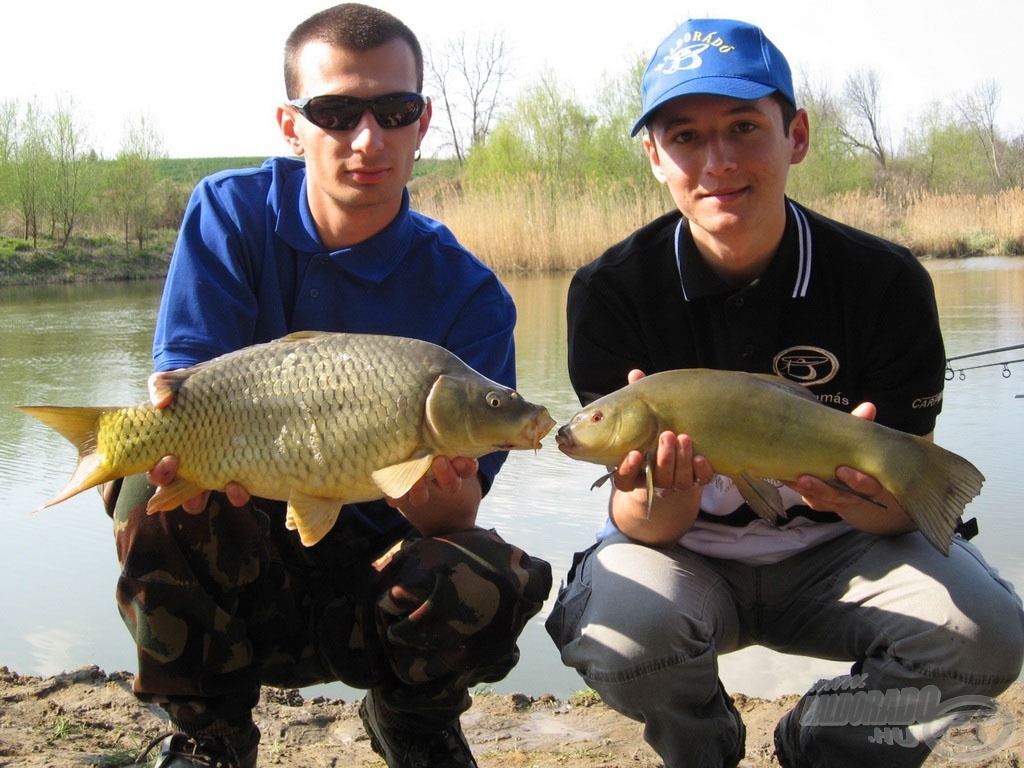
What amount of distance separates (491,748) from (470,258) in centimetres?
86

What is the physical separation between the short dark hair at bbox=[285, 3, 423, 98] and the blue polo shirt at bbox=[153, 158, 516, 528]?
245mm

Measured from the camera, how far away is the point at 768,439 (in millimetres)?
1466

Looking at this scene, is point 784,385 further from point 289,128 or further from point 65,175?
point 65,175

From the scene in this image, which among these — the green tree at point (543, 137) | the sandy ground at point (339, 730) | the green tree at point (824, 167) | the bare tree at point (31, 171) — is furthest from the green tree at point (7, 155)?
the sandy ground at point (339, 730)

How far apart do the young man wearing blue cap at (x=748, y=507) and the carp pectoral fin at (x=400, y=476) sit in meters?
0.31

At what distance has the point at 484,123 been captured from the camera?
32.2m

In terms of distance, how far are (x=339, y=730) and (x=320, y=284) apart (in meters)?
0.79

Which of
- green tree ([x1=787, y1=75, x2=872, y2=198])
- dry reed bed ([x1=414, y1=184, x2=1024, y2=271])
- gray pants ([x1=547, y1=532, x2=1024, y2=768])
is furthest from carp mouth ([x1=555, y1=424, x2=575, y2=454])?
green tree ([x1=787, y1=75, x2=872, y2=198])

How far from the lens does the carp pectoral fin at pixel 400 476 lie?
4.47 feet

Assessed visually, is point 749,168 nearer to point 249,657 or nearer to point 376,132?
point 376,132

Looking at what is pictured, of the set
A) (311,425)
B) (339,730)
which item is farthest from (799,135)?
(339,730)

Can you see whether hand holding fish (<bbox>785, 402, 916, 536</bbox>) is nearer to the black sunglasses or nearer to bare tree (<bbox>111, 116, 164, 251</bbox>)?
the black sunglasses

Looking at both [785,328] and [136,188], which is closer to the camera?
[785,328]

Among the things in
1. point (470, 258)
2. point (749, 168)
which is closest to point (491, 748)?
point (470, 258)
